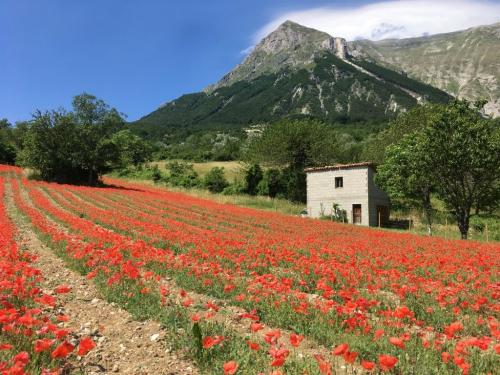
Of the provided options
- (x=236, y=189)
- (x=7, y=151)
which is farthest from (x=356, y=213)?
(x=7, y=151)

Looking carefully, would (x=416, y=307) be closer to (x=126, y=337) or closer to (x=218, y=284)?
(x=218, y=284)

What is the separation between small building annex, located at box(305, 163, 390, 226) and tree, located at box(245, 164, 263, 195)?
42.6ft

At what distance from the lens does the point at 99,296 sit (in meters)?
7.86

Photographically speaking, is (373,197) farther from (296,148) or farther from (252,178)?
(252,178)

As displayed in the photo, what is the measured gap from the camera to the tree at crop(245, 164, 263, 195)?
192 ft

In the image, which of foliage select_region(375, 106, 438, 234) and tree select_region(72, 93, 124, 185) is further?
tree select_region(72, 93, 124, 185)

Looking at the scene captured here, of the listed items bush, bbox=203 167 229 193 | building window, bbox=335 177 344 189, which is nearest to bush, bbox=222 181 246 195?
bush, bbox=203 167 229 193

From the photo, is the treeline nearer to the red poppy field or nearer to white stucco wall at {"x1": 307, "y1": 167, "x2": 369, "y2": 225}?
white stucco wall at {"x1": 307, "y1": 167, "x2": 369, "y2": 225}

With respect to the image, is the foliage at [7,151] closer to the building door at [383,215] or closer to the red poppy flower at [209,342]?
the building door at [383,215]

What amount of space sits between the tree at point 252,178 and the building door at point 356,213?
18.2 meters

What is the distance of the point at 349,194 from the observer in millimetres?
43406

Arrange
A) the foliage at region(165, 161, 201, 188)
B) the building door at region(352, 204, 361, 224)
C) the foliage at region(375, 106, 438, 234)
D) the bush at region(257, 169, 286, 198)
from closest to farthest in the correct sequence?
the foliage at region(375, 106, 438, 234)
the building door at region(352, 204, 361, 224)
the bush at region(257, 169, 286, 198)
the foliage at region(165, 161, 201, 188)

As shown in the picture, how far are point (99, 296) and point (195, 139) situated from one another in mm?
134939

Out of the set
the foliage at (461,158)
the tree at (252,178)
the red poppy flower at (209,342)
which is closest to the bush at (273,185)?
the tree at (252,178)
